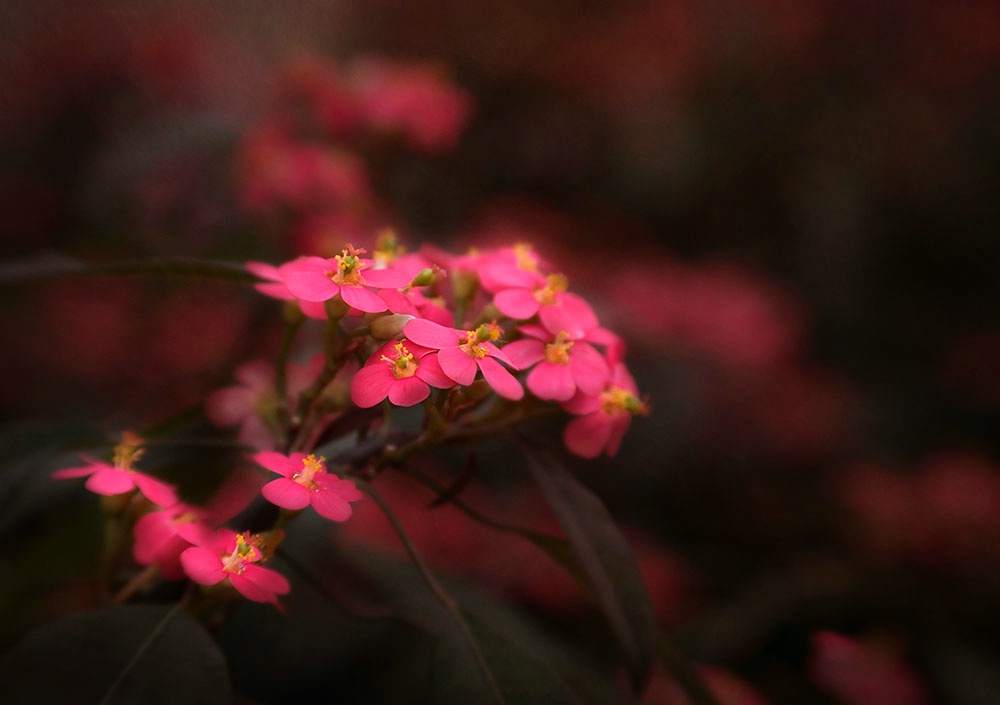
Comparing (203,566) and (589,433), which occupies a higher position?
(589,433)

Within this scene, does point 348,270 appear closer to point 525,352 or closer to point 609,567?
point 525,352

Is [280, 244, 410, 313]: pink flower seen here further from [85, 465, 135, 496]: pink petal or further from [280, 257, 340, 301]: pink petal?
[85, 465, 135, 496]: pink petal

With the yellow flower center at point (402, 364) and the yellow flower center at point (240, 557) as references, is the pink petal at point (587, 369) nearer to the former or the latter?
Answer: the yellow flower center at point (402, 364)

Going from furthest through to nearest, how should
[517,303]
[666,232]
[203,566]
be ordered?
[666,232], [517,303], [203,566]

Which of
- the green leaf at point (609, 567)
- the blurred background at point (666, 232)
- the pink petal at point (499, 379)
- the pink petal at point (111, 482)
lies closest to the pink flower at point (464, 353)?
the pink petal at point (499, 379)

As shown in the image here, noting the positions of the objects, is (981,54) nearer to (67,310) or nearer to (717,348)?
(717,348)

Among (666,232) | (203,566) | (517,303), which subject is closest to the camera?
(203,566)

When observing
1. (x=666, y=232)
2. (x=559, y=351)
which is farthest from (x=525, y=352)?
(x=666, y=232)

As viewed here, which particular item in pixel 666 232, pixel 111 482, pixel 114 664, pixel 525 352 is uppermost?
pixel 666 232
